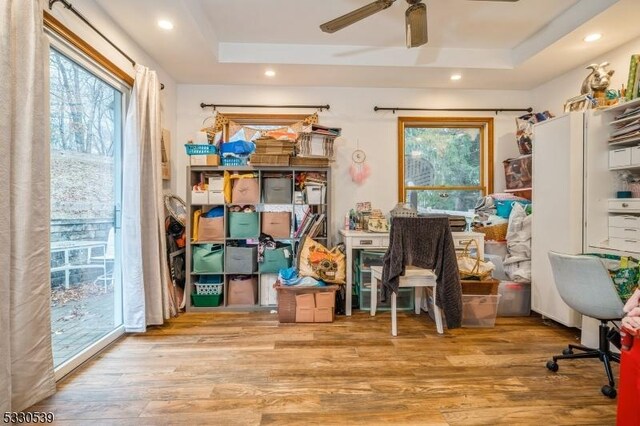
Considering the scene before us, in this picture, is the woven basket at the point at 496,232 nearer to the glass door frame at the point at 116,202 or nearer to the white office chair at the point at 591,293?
the white office chair at the point at 591,293

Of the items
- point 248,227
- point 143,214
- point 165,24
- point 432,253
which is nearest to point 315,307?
point 248,227

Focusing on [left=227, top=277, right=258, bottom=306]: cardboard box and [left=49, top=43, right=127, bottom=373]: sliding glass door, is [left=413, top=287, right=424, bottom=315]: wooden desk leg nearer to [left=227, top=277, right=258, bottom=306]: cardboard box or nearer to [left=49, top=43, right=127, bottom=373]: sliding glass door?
[left=227, top=277, right=258, bottom=306]: cardboard box

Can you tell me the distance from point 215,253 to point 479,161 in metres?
3.23

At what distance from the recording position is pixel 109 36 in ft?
7.46

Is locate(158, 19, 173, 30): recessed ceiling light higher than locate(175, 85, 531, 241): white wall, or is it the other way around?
locate(158, 19, 173, 30): recessed ceiling light

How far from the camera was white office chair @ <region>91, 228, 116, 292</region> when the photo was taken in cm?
243

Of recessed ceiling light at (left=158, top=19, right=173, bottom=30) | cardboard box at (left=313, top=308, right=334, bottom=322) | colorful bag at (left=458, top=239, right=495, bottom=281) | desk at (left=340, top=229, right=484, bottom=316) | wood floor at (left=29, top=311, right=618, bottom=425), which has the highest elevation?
recessed ceiling light at (left=158, top=19, right=173, bottom=30)

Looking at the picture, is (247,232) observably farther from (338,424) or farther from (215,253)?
(338,424)

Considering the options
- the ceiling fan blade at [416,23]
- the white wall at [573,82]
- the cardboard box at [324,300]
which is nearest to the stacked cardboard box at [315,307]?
the cardboard box at [324,300]

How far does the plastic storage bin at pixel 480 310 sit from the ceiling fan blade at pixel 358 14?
7.78ft

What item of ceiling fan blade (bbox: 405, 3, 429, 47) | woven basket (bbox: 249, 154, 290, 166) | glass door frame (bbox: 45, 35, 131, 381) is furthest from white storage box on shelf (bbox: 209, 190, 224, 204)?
ceiling fan blade (bbox: 405, 3, 429, 47)

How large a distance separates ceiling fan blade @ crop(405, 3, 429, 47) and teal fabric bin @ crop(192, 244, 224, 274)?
8.29 feet

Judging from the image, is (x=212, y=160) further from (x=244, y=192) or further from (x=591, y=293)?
(x=591, y=293)

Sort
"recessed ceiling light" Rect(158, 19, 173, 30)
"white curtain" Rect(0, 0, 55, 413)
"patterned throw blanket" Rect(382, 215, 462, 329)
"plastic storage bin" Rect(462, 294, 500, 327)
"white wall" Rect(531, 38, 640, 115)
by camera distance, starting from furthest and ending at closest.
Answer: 1. "plastic storage bin" Rect(462, 294, 500, 327)
2. "white wall" Rect(531, 38, 640, 115)
3. "patterned throw blanket" Rect(382, 215, 462, 329)
4. "recessed ceiling light" Rect(158, 19, 173, 30)
5. "white curtain" Rect(0, 0, 55, 413)
